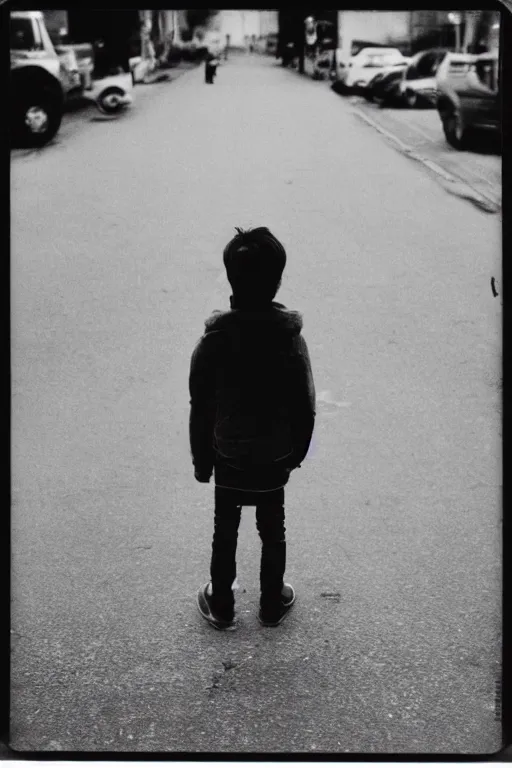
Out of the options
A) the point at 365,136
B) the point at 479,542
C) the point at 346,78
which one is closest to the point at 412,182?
the point at 365,136

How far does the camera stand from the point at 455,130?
2.57 m

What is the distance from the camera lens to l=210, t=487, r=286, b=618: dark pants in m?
2.29

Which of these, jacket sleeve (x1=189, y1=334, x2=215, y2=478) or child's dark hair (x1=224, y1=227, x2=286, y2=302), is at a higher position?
child's dark hair (x1=224, y1=227, x2=286, y2=302)

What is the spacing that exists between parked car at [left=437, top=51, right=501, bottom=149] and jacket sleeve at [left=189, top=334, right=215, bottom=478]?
1.00 m

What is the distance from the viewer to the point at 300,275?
14.4 feet

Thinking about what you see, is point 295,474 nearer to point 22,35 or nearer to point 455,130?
point 455,130

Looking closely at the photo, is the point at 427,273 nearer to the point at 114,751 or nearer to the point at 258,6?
the point at 258,6

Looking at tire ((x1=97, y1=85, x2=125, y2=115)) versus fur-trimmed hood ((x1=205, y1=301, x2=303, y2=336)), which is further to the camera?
tire ((x1=97, y1=85, x2=125, y2=115))

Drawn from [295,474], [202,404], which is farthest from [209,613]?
[295,474]

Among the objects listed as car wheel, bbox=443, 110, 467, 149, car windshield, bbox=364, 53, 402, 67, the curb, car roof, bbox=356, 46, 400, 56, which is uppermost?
car roof, bbox=356, 46, 400, 56

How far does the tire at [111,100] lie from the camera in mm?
2559

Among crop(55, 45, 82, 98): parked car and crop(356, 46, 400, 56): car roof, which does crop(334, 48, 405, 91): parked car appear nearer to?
crop(356, 46, 400, 56): car roof

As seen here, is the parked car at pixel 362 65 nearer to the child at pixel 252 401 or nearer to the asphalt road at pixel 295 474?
the asphalt road at pixel 295 474

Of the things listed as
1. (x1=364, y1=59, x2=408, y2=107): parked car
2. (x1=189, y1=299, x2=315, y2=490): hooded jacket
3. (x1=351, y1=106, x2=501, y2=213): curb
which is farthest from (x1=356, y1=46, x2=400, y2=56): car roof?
(x1=189, y1=299, x2=315, y2=490): hooded jacket
